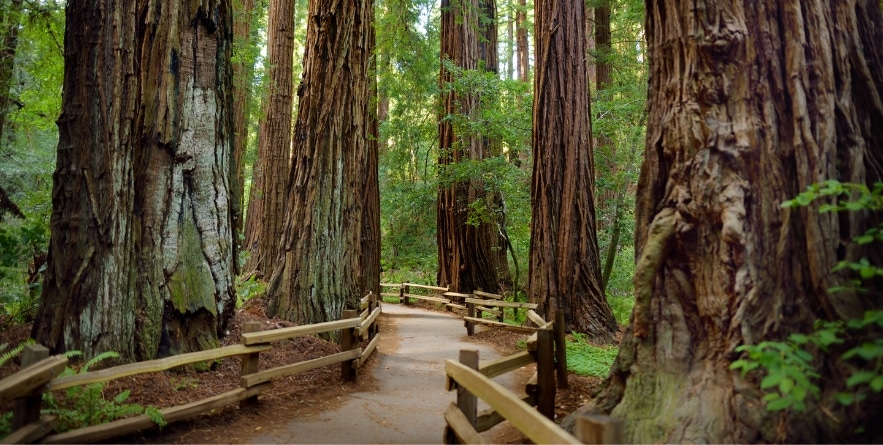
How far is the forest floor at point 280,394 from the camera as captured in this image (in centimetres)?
517

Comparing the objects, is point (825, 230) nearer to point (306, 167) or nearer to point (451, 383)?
point (451, 383)

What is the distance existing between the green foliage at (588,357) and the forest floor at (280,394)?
0.20 metres

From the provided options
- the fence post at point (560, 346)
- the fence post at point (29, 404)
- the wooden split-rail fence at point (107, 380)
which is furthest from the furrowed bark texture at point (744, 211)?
the fence post at point (29, 404)

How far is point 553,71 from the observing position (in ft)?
37.0

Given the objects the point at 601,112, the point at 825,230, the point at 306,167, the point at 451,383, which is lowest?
the point at 451,383

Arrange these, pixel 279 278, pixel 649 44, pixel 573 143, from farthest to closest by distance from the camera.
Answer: pixel 573 143 → pixel 279 278 → pixel 649 44

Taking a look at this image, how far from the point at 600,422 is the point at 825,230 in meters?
2.24

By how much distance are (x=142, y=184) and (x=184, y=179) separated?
1.52ft

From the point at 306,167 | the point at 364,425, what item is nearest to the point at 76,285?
the point at 364,425

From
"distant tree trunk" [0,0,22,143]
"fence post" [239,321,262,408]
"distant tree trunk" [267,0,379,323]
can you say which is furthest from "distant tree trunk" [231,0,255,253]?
"fence post" [239,321,262,408]

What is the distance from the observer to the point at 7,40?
8.16m

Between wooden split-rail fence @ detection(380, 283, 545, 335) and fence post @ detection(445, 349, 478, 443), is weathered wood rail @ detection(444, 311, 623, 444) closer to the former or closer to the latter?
fence post @ detection(445, 349, 478, 443)

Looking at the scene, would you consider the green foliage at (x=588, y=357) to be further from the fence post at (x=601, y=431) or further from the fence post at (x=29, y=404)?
the fence post at (x=29, y=404)

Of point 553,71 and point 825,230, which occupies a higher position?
point 553,71
